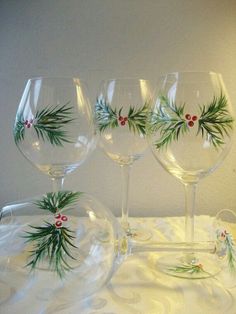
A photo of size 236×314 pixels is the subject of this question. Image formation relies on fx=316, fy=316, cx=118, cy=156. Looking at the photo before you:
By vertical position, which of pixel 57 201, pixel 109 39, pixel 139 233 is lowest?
pixel 139 233

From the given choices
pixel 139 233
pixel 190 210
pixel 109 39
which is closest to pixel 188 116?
pixel 190 210

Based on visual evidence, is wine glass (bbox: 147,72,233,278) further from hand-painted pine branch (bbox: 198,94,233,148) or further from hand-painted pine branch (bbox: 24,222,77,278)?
hand-painted pine branch (bbox: 24,222,77,278)

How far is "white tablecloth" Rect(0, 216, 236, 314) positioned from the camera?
11.0 inches

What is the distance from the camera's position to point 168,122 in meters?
0.35

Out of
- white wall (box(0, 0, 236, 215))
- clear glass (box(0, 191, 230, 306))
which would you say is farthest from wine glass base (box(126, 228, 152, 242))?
white wall (box(0, 0, 236, 215))

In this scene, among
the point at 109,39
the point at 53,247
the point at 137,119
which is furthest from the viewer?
the point at 109,39

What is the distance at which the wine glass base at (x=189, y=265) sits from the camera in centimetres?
36

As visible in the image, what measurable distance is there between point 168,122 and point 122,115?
0.13 m

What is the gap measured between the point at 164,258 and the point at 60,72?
1.56 ft

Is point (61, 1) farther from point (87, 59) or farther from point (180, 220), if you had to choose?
point (180, 220)

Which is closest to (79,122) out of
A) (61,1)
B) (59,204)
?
(59,204)

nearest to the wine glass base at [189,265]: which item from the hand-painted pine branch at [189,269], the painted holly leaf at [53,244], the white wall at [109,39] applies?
the hand-painted pine branch at [189,269]

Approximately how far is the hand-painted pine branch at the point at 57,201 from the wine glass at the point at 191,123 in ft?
0.39

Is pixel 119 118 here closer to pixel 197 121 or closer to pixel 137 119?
pixel 137 119
